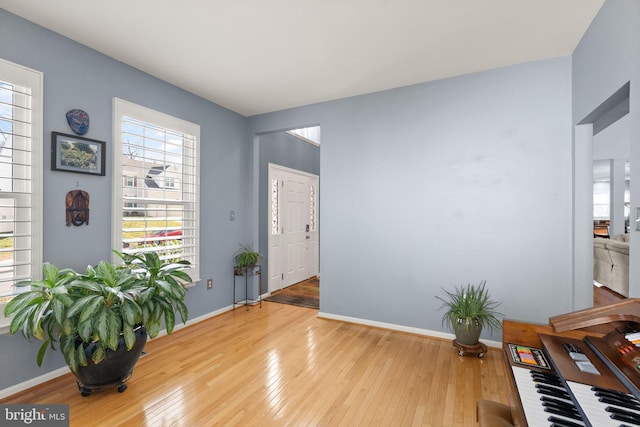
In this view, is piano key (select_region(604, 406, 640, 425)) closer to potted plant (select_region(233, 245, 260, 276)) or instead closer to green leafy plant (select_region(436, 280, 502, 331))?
green leafy plant (select_region(436, 280, 502, 331))

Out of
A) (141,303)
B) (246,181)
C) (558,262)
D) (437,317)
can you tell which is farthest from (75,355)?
(558,262)

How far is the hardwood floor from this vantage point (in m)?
1.85

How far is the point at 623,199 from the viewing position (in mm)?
5312

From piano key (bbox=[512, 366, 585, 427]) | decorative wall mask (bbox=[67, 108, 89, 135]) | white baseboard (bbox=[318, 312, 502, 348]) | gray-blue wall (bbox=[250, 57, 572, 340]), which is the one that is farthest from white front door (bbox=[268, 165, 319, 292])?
piano key (bbox=[512, 366, 585, 427])

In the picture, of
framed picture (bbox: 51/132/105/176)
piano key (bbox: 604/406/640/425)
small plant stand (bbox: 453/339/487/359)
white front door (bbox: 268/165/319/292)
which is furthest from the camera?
white front door (bbox: 268/165/319/292)

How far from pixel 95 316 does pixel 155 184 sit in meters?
1.51

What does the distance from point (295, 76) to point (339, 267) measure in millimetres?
2202

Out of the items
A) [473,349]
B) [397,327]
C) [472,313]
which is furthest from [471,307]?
[397,327]

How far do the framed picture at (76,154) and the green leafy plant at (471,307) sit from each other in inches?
134

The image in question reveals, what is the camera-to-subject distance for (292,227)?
5.12 m

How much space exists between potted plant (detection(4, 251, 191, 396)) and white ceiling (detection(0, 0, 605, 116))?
1.79 meters

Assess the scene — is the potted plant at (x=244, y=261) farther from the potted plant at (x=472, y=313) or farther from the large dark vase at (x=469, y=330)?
the large dark vase at (x=469, y=330)

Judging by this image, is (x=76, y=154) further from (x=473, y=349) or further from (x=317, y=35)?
(x=473, y=349)

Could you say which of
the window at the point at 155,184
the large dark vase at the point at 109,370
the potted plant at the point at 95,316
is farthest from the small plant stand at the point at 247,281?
the large dark vase at the point at 109,370
